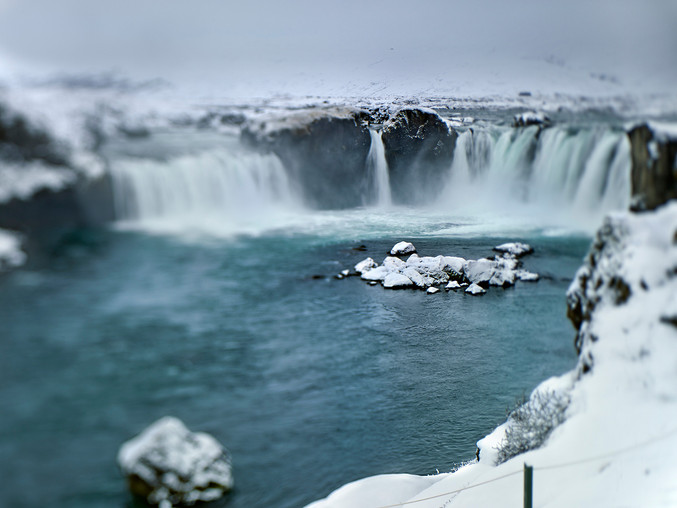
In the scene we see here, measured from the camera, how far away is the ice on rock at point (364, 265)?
198 centimetres

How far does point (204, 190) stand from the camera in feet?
5.28

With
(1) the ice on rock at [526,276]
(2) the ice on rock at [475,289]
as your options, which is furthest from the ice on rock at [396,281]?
(1) the ice on rock at [526,276]

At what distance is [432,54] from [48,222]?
1.38m

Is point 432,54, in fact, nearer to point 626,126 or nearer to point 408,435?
point 626,126

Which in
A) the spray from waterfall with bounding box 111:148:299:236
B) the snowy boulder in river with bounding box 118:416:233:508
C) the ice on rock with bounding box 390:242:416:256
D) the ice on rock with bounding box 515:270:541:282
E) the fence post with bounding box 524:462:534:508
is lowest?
the fence post with bounding box 524:462:534:508

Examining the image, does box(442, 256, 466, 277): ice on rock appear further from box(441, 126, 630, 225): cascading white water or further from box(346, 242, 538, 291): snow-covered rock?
box(441, 126, 630, 225): cascading white water

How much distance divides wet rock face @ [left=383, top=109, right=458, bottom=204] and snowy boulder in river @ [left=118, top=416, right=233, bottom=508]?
1064mm

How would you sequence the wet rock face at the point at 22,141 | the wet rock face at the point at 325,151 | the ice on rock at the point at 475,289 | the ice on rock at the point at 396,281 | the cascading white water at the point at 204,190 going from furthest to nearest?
the ice on rock at the point at 475,289
the ice on rock at the point at 396,281
the wet rock face at the point at 325,151
the cascading white water at the point at 204,190
the wet rock face at the point at 22,141

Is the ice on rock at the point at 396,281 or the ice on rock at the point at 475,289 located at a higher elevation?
the ice on rock at the point at 396,281

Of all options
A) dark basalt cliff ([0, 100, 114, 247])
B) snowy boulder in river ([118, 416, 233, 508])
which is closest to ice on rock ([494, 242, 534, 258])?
snowy boulder in river ([118, 416, 233, 508])

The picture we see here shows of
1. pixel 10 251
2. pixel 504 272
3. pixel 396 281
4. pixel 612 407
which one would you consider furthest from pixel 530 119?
pixel 10 251

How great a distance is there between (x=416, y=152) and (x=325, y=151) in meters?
0.36

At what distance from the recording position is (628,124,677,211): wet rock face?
1.88 m

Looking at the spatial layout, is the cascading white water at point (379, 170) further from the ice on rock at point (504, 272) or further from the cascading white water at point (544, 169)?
the ice on rock at point (504, 272)
